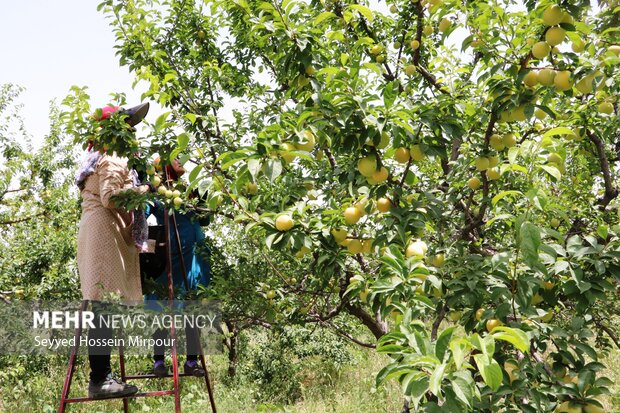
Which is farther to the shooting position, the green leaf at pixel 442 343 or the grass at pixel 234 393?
the grass at pixel 234 393

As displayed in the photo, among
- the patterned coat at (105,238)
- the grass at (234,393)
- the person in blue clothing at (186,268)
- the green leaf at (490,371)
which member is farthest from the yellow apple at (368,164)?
the grass at (234,393)

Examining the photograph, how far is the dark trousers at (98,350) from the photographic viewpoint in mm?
2559

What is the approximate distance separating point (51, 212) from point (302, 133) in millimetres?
6217

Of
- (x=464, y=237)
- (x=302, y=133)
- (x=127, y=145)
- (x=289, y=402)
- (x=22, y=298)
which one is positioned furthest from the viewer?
(x=289, y=402)

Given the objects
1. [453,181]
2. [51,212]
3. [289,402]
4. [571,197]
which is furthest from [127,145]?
[51,212]

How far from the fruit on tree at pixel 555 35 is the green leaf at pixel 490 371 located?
105cm

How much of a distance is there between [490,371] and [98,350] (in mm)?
2246

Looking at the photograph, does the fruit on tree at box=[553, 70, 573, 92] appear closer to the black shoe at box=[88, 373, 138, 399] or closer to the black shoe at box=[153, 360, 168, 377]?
the black shoe at box=[88, 373, 138, 399]

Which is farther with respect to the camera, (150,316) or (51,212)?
(51,212)

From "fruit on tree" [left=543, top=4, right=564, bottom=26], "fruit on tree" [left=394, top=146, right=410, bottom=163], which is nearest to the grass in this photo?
"fruit on tree" [left=394, top=146, right=410, bottom=163]

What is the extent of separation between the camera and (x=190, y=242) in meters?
3.34

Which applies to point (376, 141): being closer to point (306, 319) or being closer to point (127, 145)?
point (127, 145)

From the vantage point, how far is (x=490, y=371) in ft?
3.00

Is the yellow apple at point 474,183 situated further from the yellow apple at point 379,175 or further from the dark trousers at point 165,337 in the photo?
the dark trousers at point 165,337
